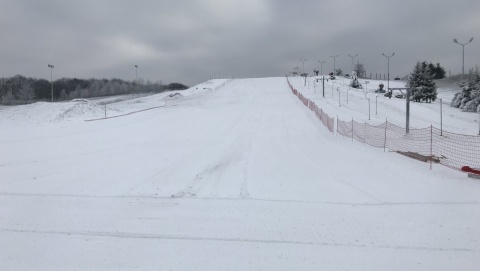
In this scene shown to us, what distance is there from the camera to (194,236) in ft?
21.6

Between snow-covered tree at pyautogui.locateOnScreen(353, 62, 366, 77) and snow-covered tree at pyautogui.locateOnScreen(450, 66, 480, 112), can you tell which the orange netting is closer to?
snow-covered tree at pyautogui.locateOnScreen(450, 66, 480, 112)

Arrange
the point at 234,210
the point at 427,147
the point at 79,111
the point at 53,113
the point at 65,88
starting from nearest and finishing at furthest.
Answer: the point at 234,210 → the point at 427,147 → the point at 53,113 → the point at 79,111 → the point at 65,88

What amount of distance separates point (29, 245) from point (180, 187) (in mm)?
4351

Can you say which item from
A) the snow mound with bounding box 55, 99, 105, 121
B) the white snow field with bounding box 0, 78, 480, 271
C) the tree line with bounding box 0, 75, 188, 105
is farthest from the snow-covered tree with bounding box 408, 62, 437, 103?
the tree line with bounding box 0, 75, 188, 105

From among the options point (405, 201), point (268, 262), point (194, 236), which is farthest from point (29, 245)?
point (405, 201)

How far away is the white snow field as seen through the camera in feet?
18.8

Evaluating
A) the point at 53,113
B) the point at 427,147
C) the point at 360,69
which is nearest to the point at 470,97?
the point at 427,147

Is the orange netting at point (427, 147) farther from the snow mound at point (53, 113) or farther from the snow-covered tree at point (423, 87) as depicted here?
the snow-covered tree at point (423, 87)

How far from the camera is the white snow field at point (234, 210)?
5730 mm

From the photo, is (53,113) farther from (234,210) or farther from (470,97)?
(470,97)

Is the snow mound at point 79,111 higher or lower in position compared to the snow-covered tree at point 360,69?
lower

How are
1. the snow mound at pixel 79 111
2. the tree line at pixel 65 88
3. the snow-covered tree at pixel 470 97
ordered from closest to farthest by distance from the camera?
1. the snow mound at pixel 79 111
2. the snow-covered tree at pixel 470 97
3. the tree line at pixel 65 88

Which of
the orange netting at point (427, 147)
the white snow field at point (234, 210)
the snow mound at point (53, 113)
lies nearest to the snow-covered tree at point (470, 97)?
the orange netting at point (427, 147)

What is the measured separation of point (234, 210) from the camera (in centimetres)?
805
